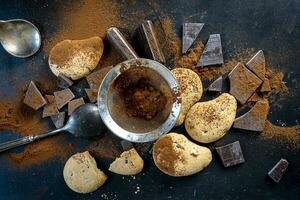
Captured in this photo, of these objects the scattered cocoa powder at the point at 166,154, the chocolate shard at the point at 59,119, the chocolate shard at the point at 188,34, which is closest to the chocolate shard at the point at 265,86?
the chocolate shard at the point at 188,34

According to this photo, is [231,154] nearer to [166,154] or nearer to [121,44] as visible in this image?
[166,154]

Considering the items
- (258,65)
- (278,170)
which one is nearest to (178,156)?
(278,170)

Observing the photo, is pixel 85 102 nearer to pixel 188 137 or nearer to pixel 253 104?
pixel 188 137

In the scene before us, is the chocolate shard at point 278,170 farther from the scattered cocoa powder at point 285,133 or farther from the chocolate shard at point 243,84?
the chocolate shard at point 243,84

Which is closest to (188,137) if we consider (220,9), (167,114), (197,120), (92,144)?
(197,120)

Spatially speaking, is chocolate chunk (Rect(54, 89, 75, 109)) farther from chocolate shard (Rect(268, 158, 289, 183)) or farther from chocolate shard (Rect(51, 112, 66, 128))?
chocolate shard (Rect(268, 158, 289, 183))

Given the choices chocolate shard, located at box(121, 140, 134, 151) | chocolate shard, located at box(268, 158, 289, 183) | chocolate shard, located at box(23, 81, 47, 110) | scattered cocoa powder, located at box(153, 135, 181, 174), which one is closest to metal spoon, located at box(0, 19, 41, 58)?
chocolate shard, located at box(23, 81, 47, 110)
